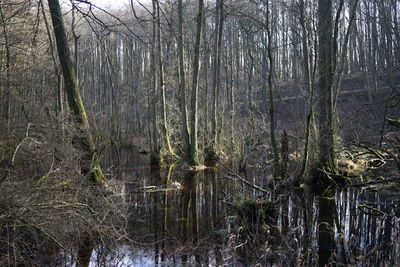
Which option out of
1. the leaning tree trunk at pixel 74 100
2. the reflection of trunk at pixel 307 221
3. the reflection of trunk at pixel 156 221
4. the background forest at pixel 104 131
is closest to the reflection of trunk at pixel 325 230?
the reflection of trunk at pixel 307 221

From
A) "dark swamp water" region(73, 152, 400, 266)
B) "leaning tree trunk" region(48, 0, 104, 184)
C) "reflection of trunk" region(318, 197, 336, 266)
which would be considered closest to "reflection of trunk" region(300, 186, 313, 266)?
"dark swamp water" region(73, 152, 400, 266)

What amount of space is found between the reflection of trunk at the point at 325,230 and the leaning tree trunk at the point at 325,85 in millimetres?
1735

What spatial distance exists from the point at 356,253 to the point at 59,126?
18.4 feet

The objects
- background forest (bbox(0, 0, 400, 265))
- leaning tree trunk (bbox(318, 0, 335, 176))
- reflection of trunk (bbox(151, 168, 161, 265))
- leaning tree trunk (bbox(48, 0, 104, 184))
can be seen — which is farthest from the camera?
leaning tree trunk (bbox(318, 0, 335, 176))

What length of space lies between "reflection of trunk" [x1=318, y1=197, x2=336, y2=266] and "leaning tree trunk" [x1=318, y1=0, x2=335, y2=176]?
173 centimetres

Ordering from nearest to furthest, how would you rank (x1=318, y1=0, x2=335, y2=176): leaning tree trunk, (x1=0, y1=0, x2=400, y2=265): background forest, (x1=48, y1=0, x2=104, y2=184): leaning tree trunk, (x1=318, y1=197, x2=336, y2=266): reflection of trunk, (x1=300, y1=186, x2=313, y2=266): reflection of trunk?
(x1=0, y1=0, x2=400, y2=265): background forest, (x1=300, y1=186, x2=313, y2=266): reflection of trunk, (x1=318, y1=197, x2=336, y2=266): reflection of trunk, (x1=48, y1=0, x2=104, y2=184): leaning tree trunk, (x1=318, y1=0, x2=335, y2=176): leaning tree trunk

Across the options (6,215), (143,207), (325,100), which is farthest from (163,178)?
(6,215)

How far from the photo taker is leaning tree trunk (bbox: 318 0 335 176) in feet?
37.1

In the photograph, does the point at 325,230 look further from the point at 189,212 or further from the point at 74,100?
the point at 74,100

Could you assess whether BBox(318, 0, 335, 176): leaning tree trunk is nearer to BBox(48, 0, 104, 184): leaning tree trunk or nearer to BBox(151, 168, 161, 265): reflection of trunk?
BBox(151, 168, 161, 265): reflection of trunk

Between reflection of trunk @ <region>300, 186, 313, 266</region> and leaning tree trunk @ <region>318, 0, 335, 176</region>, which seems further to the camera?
leaning tree trunk @ <region>318, 0, 335, 176</region>

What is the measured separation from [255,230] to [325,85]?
6.16 meters

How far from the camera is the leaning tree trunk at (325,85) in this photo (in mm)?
11312

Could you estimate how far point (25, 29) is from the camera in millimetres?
9609
